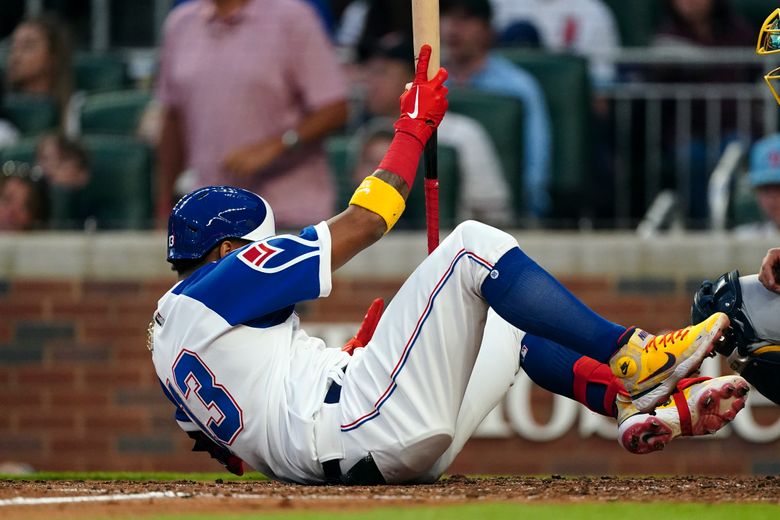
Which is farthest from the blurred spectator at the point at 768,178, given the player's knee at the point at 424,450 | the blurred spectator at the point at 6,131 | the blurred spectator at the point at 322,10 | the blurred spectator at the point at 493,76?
the blurred spectator at the point at 6,131

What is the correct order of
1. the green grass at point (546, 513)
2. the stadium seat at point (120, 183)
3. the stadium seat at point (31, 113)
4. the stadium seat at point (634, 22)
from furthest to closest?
the stadium seat at point (634, 22) → the stadium seat at point (31, 113) → the stadium seat at point (120, 183) → the green grass at point (546, 513)

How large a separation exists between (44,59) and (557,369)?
467 centimetres

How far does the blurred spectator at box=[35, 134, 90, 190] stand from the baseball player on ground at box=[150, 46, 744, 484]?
131 inches

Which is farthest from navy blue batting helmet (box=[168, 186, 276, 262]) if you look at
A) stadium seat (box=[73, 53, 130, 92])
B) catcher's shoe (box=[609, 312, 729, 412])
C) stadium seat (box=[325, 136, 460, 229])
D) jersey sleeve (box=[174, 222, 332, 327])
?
stadium seat (box=[73, 53, 130, 92])

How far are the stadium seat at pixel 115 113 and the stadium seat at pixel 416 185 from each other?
1181 mm

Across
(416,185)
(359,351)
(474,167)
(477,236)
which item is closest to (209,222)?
(359,351)

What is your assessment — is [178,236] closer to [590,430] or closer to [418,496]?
[418,496]

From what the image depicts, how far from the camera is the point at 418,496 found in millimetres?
4527

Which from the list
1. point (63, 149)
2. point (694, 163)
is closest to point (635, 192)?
point (694, 163)

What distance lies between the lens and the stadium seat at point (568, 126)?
803 cm

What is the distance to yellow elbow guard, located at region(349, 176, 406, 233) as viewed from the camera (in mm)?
4801

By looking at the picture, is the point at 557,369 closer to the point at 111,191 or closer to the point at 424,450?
the point at 424,450

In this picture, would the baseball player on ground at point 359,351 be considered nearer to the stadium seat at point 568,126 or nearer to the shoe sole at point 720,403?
the shoe sole at point 720,403

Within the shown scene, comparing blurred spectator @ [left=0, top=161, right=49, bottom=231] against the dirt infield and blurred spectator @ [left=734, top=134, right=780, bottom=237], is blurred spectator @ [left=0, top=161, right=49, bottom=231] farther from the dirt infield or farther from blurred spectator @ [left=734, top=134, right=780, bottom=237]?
blurred spectator @ [left=734, top=134, right=780, bottom=237]
